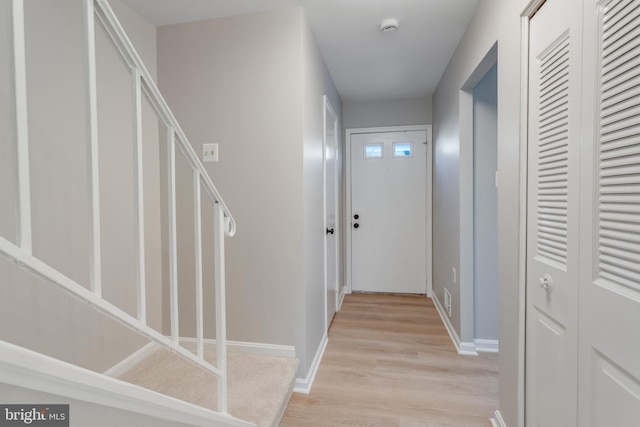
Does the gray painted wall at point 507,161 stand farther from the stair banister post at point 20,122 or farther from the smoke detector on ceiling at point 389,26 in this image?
the stair banister post at point 20,122

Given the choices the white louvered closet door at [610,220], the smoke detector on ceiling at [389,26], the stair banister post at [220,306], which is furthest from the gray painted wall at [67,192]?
the white louvered closet door at [610,220]

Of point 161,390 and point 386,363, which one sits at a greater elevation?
point 161,390

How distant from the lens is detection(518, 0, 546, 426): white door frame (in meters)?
1.28

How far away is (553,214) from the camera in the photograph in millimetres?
1117

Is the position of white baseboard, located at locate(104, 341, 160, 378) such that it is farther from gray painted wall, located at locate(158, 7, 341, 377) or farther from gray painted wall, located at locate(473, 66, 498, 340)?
gray painted wall, located at locate(473, 66, 498, 340)

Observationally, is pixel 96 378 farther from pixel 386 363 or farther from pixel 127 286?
pixel 386 363

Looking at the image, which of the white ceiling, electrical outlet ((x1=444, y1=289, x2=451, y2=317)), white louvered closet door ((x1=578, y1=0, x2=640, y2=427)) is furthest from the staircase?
electrical outlet ((x1=444, y1=289, x2=451, y2=317))

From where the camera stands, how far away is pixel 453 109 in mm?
2467

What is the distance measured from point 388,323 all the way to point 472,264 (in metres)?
1.04

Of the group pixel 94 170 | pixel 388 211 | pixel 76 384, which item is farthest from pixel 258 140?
pixel 388 211

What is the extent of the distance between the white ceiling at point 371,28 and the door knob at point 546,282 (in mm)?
1678

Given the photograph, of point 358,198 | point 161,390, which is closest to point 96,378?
point 161,390

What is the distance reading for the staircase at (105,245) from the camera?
0.57m

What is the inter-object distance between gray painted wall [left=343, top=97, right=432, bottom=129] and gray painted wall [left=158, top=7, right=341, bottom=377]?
5.69 feet
